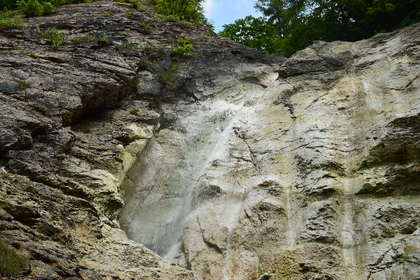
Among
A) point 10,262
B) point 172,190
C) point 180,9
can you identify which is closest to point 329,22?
point 180,9

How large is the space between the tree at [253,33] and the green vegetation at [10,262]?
21911 mm

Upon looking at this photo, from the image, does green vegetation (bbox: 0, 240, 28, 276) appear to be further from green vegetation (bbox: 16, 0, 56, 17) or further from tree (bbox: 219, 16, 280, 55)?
tree (bbox: 219, 16, 280, 55)

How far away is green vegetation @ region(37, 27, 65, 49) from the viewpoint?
565 inches

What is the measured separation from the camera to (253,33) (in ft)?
82.3

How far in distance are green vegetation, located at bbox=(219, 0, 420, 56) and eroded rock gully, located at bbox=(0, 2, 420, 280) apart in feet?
17.2

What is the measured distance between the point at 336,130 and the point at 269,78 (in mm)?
6876

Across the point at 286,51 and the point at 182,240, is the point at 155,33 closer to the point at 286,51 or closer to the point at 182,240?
the point at 286,51

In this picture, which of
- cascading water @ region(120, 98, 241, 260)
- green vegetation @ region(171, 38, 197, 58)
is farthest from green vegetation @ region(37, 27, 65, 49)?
cascading water @ region(120, 98, 241, 260)

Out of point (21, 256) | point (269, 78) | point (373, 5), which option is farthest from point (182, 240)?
point (373, 5)

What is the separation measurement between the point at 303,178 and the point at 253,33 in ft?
59.1

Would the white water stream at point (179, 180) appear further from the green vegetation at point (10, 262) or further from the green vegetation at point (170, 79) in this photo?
the green vegetation at point (10, 262)

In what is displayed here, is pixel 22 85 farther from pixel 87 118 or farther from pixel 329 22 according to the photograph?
pixel 329 22

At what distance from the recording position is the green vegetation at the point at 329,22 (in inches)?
682

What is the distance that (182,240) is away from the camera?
30.3 ft
